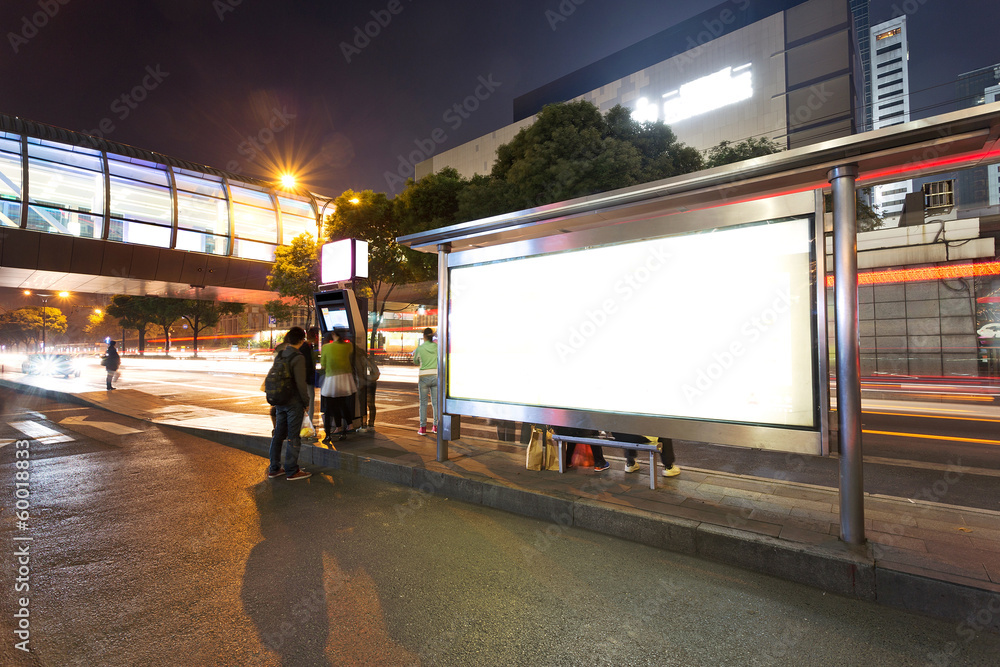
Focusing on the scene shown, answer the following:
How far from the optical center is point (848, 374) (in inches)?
136

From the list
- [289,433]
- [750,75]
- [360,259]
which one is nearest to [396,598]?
[289,433]

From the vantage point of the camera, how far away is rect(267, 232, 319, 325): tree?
2753 centimetres

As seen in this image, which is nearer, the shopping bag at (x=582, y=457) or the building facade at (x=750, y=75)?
the shopping bag at (x=582, y=457)

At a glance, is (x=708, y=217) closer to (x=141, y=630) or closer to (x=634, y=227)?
(x=634, y=227)

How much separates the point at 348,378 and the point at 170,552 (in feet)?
13.2

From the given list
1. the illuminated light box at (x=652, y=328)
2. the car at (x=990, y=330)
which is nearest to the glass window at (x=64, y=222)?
the illuminated light box at (x=652, y=328)

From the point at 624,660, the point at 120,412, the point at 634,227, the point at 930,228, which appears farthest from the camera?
the point at 930,228

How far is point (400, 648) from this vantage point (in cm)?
254

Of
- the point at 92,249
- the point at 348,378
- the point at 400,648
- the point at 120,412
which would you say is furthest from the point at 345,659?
the point at 92,249

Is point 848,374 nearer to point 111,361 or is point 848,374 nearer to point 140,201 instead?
point 111,361

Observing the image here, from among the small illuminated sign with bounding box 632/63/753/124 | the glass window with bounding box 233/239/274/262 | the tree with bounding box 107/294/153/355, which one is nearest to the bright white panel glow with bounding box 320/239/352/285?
the glass window with bounding box 233/239/274/262

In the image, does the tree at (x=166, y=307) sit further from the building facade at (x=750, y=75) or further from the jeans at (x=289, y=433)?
the jeans at (x=289, y=433)

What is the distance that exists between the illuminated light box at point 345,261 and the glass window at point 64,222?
23141mm

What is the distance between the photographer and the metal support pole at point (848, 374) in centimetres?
341
